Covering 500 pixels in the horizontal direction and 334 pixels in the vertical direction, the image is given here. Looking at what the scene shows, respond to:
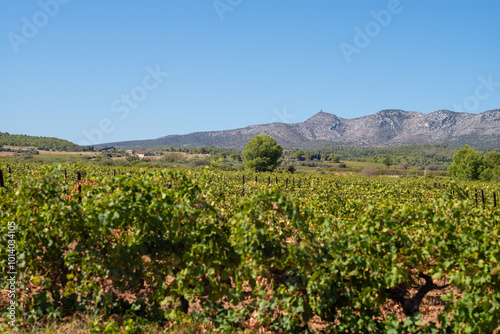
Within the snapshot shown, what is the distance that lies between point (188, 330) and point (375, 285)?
2.10 meters

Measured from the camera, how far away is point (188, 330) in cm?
413

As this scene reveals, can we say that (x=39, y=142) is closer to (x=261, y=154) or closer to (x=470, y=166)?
(x=261, y=154)

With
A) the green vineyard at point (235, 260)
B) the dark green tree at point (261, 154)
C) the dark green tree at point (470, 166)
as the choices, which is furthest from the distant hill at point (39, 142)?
the green vineyard at point (235, 260)

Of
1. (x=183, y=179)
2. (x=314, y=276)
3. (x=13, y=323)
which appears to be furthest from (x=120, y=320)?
(x=314, y=276)

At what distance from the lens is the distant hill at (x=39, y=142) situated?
107m

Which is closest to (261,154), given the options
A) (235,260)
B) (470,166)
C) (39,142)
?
(470,166)

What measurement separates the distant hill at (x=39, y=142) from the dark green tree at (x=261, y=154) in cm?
7266

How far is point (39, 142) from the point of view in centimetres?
11500

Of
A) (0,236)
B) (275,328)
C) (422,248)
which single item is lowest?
(275,328)

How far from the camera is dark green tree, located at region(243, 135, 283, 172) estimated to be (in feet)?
208

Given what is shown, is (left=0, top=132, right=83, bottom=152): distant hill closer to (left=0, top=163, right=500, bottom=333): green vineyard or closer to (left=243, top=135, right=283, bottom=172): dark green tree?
(left=243, top=135, right=283, bottom=172): dark green tree

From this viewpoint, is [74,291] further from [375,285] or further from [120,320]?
[375,285]

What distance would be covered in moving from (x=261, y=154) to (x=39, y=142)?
83.1 meters

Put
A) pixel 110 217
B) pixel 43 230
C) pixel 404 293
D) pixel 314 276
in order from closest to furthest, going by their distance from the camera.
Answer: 1. pixel 314 276
2. pixel 110 217
3. pixel 43 230
4. pixel 404 293
